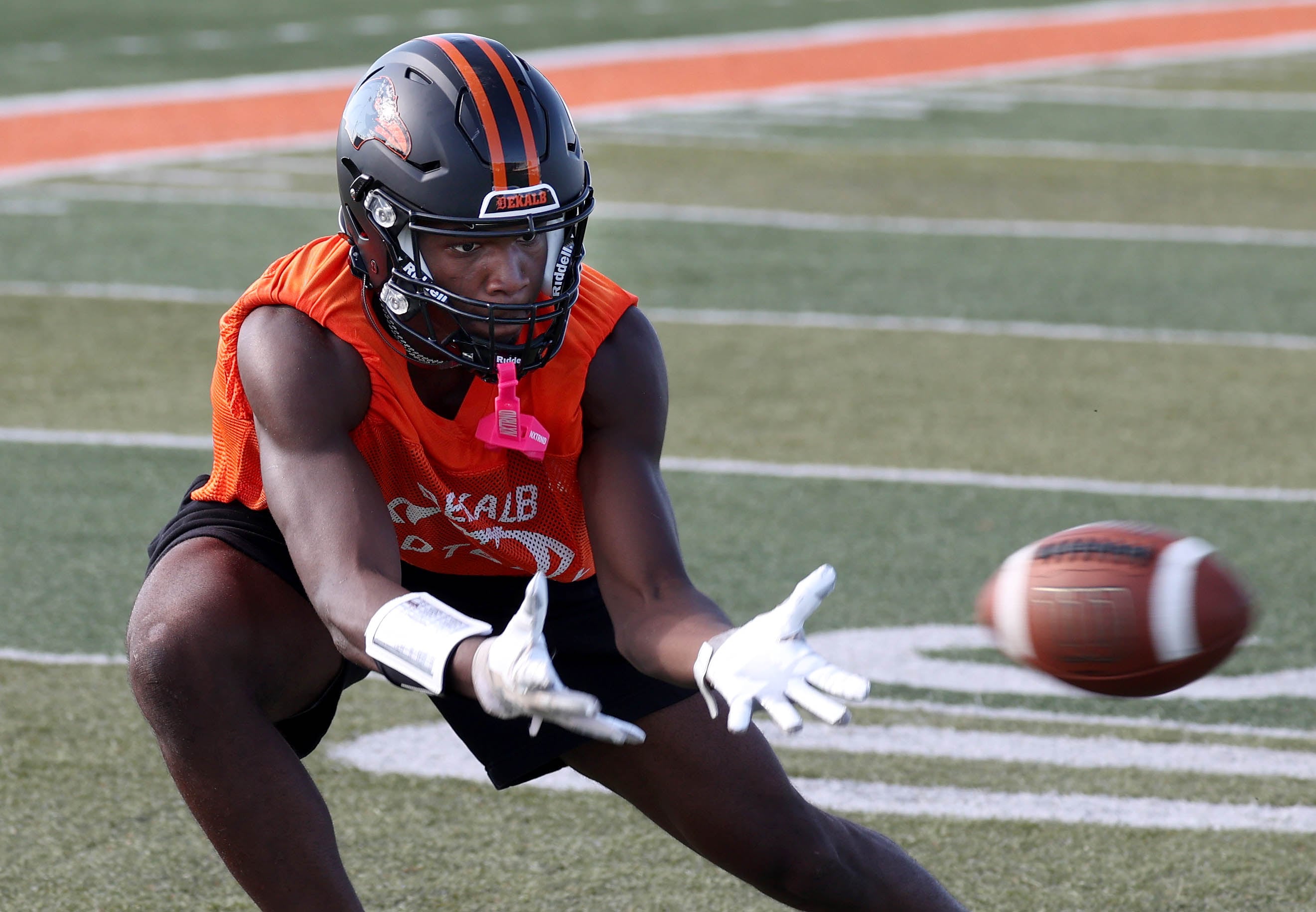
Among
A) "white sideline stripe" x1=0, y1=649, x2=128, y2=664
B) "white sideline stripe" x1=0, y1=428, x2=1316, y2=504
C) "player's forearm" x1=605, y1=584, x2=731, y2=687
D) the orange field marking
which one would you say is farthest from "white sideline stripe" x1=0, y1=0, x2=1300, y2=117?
"player's forearm" x1=605, y1=584, x2=731, y2=687

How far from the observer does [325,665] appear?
3180mm

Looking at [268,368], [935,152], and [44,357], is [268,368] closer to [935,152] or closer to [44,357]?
[44,357]

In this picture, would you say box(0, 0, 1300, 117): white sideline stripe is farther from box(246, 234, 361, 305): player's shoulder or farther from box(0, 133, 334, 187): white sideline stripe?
box(246, 234, 361, 305): player's shoulder

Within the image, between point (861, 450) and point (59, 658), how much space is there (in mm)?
2957

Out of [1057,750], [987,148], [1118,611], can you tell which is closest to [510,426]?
[1118,611]

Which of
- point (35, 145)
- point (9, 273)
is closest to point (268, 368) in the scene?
point (9, 273)

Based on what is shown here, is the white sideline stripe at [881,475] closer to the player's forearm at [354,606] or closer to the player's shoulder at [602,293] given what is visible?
the player's shoulder at [602,293]

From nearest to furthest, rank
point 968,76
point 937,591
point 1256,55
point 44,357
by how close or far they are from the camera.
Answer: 1. point 937,591
2. point 44,357
3. point 968,76
4. point 1256,55

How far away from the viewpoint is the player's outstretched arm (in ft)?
8.35

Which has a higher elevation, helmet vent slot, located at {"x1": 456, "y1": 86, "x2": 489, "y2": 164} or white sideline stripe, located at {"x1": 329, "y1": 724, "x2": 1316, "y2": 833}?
helmet vent slot, located at {"x1": 456, "y1": 86, "x2": 489, "y2": 164}

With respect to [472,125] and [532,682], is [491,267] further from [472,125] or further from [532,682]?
[532,682]

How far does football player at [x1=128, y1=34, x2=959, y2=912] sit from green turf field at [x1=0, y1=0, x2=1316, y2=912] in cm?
60

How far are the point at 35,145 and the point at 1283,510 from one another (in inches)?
347

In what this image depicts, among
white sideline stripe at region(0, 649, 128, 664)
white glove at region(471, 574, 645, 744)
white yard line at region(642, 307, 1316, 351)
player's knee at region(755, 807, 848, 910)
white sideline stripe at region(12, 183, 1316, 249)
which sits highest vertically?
white glove at region(471, 574, 645, 744)
